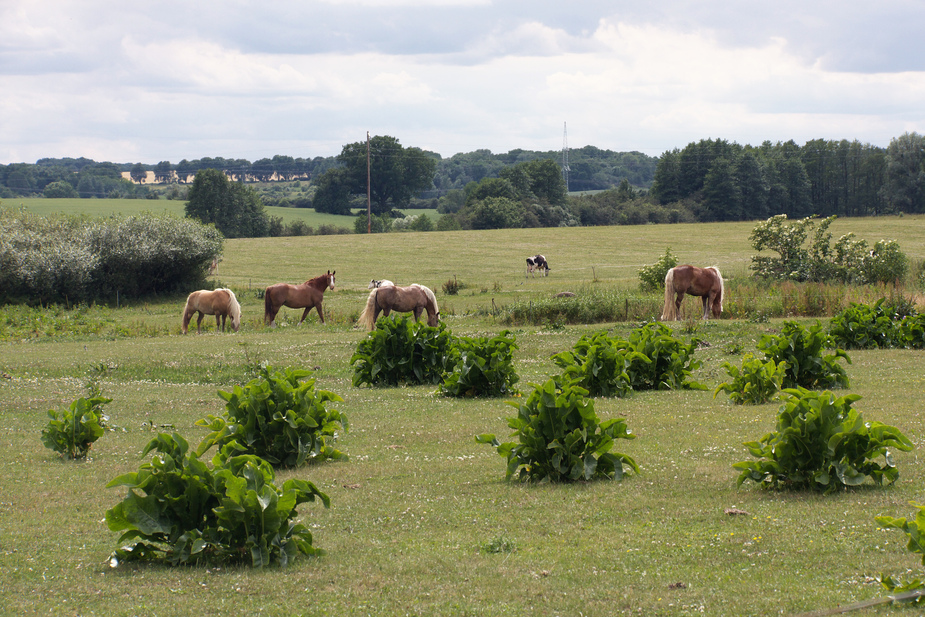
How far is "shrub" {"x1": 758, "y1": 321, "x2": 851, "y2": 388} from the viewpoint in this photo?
12.0 meters

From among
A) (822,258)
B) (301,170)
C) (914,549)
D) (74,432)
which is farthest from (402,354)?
(301,170)

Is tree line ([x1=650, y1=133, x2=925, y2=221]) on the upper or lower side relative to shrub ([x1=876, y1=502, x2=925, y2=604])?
upper

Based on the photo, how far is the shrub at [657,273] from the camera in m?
31.4

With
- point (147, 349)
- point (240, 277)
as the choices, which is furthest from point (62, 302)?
A: point (147, 349)

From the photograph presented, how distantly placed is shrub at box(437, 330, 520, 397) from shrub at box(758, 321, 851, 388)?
13.2 feet

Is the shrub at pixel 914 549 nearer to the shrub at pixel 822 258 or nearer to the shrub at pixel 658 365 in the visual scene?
the shrub at pixel 658 365

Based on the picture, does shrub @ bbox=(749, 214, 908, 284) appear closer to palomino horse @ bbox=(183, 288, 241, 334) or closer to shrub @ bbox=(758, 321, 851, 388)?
shrub @ bbox=(758, 321, 851, 388)

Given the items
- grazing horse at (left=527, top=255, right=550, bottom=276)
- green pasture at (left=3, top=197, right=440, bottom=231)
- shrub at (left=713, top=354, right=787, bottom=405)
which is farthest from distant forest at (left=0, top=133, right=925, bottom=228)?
shrub at (left=713, top=354, right=787, bottom=405)

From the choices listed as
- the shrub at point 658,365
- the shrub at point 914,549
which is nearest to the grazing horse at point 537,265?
the shrub at point 658,365

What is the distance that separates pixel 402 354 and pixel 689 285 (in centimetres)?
1265

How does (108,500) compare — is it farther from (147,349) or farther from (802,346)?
(147,349)

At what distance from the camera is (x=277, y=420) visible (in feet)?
27.5

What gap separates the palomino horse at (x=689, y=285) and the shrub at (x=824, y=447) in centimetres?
1770

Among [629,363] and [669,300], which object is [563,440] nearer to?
[629,363]
